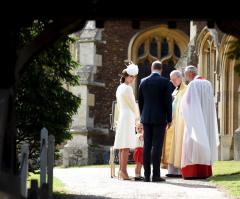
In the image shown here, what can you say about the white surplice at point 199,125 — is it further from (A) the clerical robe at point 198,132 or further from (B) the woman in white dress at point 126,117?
(B) the woman in white dress at point 126,117

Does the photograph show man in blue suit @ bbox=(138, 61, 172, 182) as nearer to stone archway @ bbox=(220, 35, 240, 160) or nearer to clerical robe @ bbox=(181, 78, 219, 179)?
clerical robe @ bbox=(181, 78, 219, 179)

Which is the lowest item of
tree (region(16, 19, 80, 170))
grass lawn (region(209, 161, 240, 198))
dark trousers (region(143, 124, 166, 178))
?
grass lawn (region(209, 161, 240, 198))

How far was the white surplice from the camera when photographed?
13102 millimetres

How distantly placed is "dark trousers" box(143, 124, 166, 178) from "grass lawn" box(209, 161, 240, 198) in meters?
1.03

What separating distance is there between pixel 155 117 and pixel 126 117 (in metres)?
1.24

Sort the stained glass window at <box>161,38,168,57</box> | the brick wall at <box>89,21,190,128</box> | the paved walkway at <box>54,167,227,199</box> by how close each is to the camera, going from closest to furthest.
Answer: the paved walkway at <box>54,167,227,199</box> < the brick wall at <box>89,21,190,128</box> < the stained glass window at <box>161,38,168,57</box>

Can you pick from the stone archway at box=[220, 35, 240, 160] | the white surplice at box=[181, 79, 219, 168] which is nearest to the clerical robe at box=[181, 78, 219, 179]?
the white surplice at box=[181, 79, 219, 168]

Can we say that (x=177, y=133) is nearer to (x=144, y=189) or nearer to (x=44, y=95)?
(x=144, y=189)

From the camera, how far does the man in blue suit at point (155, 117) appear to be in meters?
12.1

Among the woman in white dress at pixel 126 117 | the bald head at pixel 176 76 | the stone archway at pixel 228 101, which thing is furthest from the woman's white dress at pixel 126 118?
the stone archway at pixel 228 101

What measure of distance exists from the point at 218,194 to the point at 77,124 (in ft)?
52.5

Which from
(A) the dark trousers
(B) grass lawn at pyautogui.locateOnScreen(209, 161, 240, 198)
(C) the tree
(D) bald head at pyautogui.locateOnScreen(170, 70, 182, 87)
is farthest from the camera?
(D) bald head at pyautogui.locateOnScreen(170, 70, 182, 87)

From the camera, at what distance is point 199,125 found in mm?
13320

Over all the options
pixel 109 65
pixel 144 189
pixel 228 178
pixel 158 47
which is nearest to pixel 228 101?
pixel 109 65
